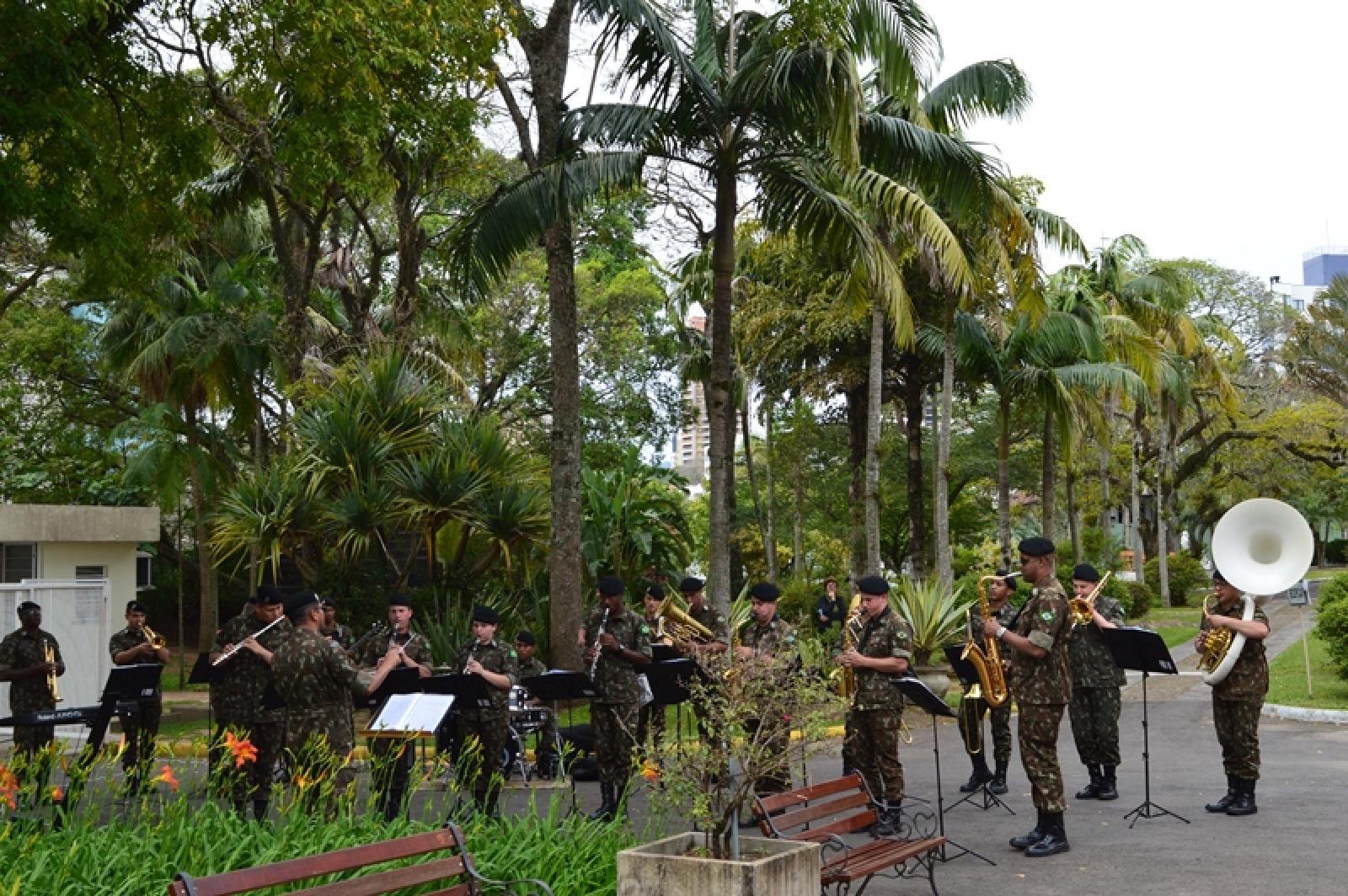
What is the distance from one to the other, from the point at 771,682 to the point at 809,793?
1.45 meters

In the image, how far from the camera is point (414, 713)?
9.64 metres

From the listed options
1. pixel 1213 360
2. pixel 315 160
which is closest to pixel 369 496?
pixel 315 160

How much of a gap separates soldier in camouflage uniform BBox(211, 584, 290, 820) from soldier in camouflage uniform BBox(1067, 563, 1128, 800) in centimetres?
670

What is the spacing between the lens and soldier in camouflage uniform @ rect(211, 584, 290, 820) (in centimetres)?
1077

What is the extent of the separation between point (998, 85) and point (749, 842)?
15.7 metres

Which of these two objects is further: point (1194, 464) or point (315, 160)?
point (1194, 464)

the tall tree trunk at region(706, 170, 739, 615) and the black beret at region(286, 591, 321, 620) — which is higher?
the tall tree trunk at region(706, 170, 739, 615)

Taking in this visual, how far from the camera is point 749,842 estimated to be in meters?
6.96

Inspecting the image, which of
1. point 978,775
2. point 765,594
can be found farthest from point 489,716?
point 978,775

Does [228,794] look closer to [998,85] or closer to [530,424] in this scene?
[998,85]

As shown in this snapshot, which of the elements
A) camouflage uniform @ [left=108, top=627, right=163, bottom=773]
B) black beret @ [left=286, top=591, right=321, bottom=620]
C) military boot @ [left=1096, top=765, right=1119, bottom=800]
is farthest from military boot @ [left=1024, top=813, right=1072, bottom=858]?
camouflage uniform @ [left=108, top=627, right=163, bottom=773]

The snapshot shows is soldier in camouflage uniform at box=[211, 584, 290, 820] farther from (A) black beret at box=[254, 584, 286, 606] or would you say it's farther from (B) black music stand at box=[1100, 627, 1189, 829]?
(B) black music stand at box=[1100, 627, 1189, 829]

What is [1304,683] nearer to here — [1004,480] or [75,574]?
[1004,480]

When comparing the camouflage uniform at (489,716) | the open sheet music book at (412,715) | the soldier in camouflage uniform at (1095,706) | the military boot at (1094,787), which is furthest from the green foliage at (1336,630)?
the open sheet music book at (412,715)
